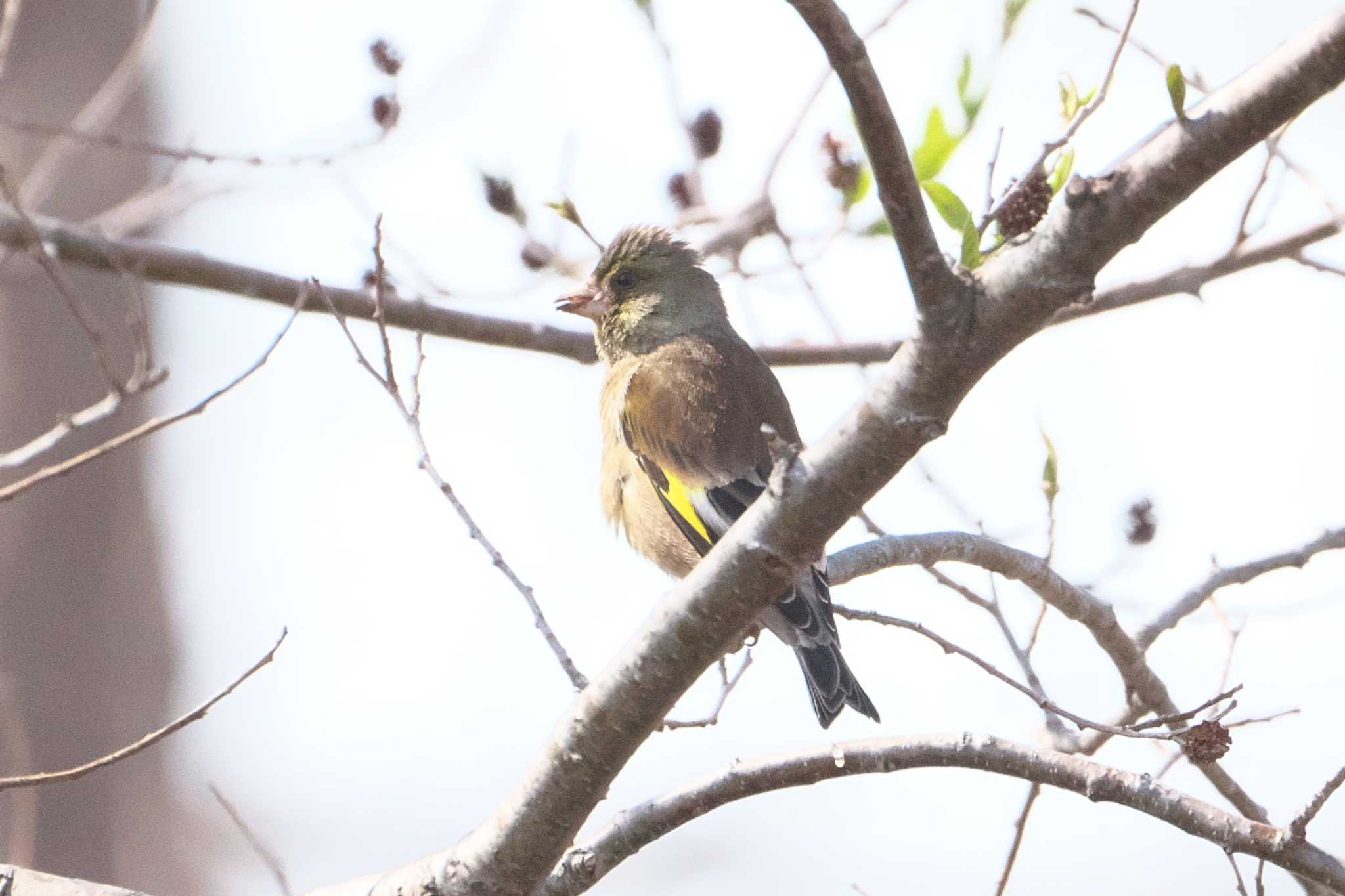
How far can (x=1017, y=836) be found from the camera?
3420 millimetres

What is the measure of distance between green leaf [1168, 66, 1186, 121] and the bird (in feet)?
5.44

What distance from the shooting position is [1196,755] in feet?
9.10

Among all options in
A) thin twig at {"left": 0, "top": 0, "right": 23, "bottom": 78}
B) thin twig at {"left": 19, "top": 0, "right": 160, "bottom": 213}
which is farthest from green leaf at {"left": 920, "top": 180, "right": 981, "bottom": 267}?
thin twig at {"left": 19, "top": 0, "right": 160, "bottom": 213}

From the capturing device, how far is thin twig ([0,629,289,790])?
2.61 meters

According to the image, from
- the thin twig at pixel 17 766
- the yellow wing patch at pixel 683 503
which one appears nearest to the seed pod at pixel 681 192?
the yellow wing patch at pixel 683 503

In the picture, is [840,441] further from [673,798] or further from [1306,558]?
[1306,558]

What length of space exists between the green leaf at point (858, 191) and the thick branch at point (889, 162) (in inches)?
97.4

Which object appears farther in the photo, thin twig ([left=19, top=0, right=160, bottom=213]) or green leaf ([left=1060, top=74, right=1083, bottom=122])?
thin twig ([left=19, top=0, right=160, bottom=213])

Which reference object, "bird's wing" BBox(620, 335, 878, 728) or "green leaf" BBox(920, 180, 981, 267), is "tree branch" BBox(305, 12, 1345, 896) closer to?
"green leaf" BBox(920, 180, 981, 267)

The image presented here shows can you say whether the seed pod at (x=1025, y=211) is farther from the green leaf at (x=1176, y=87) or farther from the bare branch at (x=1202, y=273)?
the bare branch at (x=1202, y=273)

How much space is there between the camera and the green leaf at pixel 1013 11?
3812mm

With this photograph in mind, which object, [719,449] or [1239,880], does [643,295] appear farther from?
[1239,880]

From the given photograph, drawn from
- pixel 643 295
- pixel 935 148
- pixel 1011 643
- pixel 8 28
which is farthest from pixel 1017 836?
pixel 8 28

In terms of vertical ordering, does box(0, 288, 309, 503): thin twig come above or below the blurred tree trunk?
below
